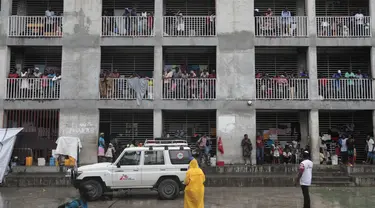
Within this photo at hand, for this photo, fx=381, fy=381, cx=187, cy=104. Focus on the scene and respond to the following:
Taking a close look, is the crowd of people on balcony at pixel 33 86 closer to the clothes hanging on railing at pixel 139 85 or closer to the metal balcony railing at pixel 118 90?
the metal balcony railing at pixel 118 90

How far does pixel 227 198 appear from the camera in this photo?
43.6 ft

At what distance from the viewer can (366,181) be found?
16.6m

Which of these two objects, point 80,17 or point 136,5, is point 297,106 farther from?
point 80,17

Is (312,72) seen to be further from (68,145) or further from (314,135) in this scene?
(68,145)

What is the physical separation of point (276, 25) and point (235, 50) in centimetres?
271

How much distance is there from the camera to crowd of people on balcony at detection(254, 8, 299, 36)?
810 inches

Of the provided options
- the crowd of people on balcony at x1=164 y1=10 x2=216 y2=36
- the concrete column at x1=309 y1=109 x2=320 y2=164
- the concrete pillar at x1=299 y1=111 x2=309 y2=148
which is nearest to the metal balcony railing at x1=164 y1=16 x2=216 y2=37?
the crowd of people on balcony at x1=164 y1=10 x2=216 y2=36

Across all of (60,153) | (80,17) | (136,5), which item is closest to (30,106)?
(60,153)

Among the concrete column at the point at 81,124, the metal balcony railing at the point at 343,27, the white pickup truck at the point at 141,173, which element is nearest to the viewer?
the white pickup truck at the point at 141,173

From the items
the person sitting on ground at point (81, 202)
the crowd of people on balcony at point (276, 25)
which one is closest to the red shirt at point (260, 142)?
the crowd of people on balcony at point (276, 25)

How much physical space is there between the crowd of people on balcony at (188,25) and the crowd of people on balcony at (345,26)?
5.91m

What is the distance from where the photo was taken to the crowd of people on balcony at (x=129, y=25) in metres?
20.5

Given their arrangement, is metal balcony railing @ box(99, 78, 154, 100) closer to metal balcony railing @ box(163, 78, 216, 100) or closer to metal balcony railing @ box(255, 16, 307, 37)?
A: metal balcony railing @ box(163, 78, 216, 100)

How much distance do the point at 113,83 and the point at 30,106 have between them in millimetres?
4466
